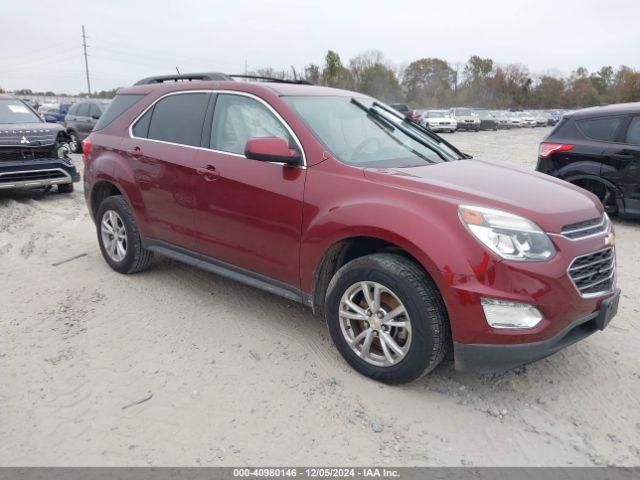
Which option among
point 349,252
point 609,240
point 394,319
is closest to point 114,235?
point 349,252

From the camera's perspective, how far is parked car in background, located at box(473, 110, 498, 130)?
132 feet

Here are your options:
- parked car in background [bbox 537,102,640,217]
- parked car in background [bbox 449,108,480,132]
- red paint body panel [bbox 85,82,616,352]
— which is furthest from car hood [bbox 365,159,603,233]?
parked car in background [bbox 449,108,480,132]

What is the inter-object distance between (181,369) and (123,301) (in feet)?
4.63

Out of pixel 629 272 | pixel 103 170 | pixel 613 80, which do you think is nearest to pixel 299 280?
pixel 103 170

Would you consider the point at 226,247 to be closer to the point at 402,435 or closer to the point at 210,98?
the point at 210,98

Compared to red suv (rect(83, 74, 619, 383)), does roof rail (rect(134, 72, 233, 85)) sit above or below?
above

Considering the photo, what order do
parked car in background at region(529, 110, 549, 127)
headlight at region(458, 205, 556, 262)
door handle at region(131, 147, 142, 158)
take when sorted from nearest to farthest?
headlight at region(458, 205, 556, 262), door handle at region(131, 147, 142, 158), parked car in background at region(529, 110, 549, 127)

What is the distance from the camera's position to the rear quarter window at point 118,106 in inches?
200

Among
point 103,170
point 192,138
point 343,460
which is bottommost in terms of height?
point 343,460

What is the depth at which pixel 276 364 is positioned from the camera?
11.7ft

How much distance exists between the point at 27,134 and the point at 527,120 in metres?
46.2

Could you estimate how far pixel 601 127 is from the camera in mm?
7395

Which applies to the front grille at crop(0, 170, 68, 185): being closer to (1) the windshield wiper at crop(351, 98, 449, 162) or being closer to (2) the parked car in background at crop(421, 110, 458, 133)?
(1) the windshield wiper at crop(351, 98, 449, 162)

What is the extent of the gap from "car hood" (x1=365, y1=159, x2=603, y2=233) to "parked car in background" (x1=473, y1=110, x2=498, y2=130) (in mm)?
38601
